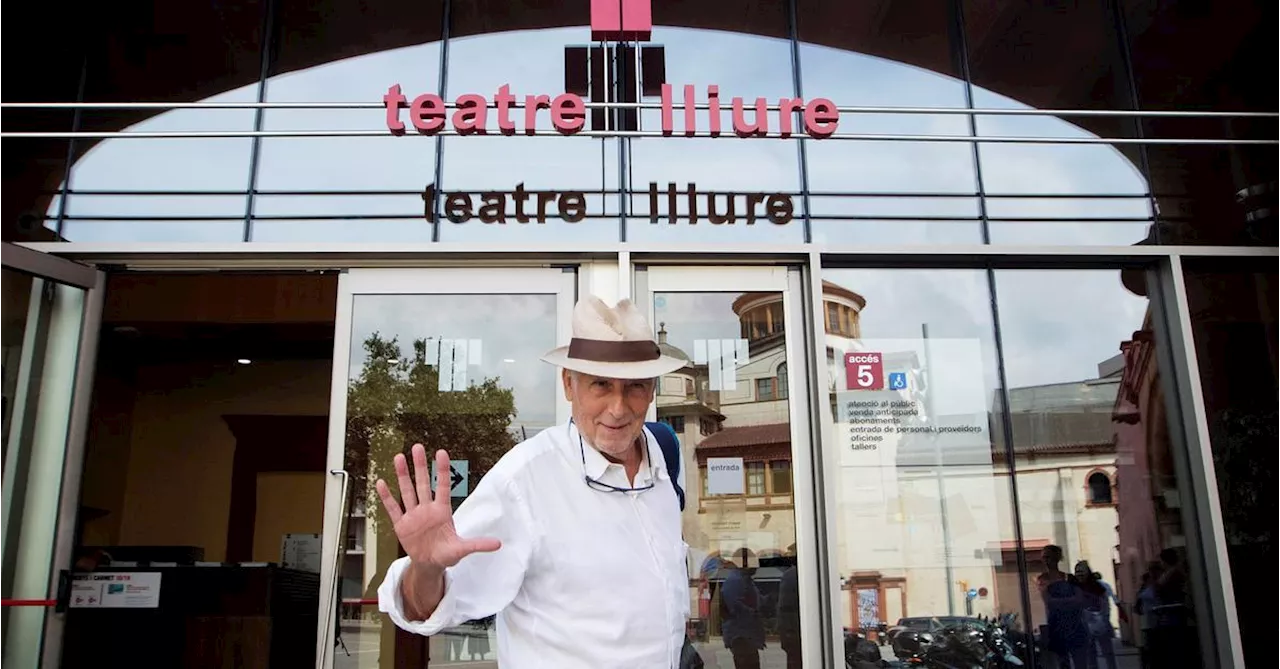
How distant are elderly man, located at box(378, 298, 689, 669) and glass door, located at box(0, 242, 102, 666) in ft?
13.5

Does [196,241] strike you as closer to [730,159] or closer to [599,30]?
[599,30]

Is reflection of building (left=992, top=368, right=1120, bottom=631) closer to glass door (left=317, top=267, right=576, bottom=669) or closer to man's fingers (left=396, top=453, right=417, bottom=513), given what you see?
glass door (left=317, top=267, right=576, bottom=669)

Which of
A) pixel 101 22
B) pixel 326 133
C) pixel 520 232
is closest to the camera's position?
pixel 326 133

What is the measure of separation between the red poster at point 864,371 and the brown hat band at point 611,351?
335 cm

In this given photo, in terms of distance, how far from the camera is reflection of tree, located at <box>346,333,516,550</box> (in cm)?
540

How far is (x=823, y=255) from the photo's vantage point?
17.9 feet

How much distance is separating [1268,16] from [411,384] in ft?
20.3

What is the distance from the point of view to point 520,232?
549 centimetres

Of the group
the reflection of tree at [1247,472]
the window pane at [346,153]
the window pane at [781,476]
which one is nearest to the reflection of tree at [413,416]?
the window pane at [346,153]

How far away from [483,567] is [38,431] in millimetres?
4327

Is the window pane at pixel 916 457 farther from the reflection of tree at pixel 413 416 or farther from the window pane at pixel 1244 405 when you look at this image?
the reflection of tree at pixel 413 416

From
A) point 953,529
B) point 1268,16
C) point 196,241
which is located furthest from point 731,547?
point 1268,16

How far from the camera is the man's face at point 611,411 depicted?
7.30 feet

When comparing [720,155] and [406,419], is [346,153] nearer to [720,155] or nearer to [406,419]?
[406,419]
